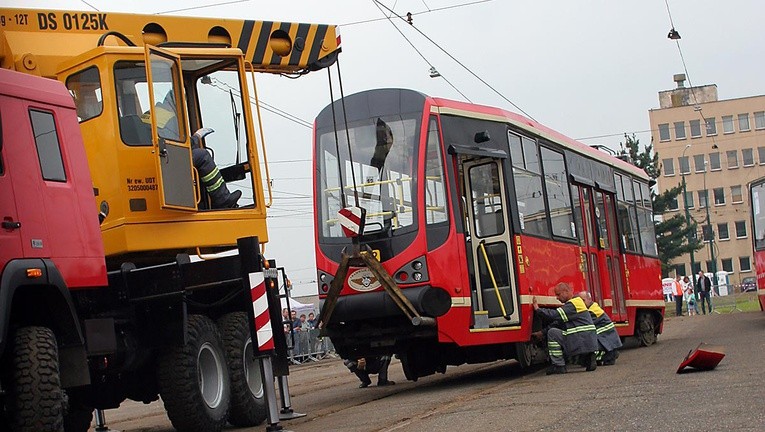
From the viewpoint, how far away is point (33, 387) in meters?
8.55

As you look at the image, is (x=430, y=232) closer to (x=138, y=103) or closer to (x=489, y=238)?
(x=489, y=238)

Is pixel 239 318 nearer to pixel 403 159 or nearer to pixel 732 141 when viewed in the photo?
pixel 403 159

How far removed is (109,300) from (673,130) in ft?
338

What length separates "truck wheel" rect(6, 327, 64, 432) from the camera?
28.0 feet

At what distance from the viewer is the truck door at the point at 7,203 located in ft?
28.3

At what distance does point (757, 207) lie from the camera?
29.0 meters

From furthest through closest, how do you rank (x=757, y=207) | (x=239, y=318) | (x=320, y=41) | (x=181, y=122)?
(x=757, y=207) → (x=320, y=41) → (x=239, y=318) → (x=181, y=122)

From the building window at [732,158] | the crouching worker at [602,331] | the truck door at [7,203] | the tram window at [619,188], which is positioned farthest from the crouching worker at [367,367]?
the building window at [732,158]

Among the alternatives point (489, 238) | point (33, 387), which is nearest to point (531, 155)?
point (489, 238)

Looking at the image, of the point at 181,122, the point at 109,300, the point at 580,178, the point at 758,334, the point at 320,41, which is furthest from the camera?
the point at 758,334

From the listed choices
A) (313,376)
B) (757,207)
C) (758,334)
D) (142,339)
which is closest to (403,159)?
(142,339)

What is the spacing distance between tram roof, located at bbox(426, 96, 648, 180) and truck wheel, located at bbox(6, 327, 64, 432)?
741 cm

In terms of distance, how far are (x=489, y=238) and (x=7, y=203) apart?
26.8ft

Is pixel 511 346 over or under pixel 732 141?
under
